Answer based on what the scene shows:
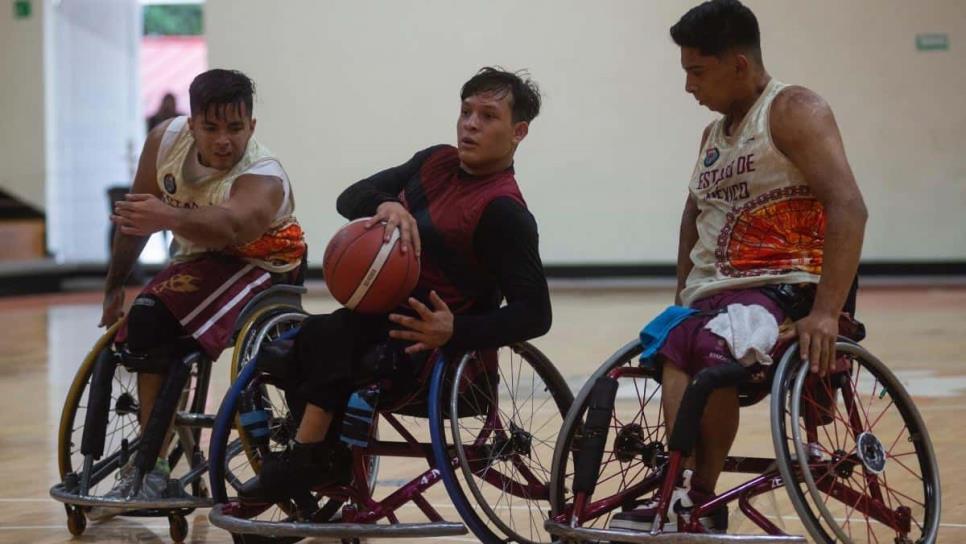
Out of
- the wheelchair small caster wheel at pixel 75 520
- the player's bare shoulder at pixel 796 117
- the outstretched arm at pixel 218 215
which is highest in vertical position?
the player's bare shoulder at pixel 796 117

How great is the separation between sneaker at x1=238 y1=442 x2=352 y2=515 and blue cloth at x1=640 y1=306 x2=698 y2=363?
69 centimetres

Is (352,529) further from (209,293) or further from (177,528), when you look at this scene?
(209,293)

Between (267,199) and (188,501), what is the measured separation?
2.56ft

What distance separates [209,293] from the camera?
3.66m

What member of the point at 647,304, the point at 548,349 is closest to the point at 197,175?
the point at 548,349

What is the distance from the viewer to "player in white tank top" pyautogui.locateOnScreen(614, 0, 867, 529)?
2.87 m

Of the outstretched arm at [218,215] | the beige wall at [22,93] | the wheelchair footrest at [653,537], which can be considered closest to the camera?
the wheelchair footrest at [653,537]

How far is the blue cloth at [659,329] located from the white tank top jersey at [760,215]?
0.13 m

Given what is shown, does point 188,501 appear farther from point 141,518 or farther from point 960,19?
point 960,19

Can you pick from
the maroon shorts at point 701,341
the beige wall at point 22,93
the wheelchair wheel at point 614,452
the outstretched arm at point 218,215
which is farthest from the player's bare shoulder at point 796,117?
the beige wall at point 22,93

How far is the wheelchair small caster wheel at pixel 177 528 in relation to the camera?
3594mm

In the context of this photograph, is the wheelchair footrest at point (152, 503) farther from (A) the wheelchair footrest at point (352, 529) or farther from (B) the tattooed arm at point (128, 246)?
(B) the tattooed arm at point (128, 246)

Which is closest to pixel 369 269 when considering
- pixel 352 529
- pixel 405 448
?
pixel 405 448

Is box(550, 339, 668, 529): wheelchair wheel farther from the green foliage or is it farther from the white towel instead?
the green foliage
